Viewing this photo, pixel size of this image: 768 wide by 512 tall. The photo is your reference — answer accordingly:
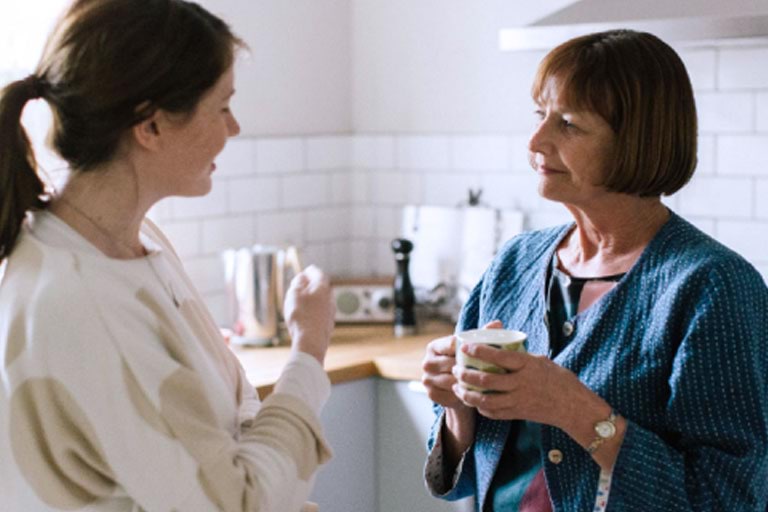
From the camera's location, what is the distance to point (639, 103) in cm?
181

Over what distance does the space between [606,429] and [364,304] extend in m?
1.89

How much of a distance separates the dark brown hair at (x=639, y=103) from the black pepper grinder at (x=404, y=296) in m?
1.61

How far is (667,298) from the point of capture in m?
1.76

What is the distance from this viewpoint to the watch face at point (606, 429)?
1.71 meters

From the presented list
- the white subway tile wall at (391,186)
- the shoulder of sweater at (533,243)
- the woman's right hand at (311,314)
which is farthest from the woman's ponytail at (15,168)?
the white subway tile wall at (391,186)

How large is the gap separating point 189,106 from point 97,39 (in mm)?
148

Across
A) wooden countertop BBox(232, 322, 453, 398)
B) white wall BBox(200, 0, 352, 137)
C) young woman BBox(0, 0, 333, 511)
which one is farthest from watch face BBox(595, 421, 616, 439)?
white wall BBox(200, 0, 352, 137)

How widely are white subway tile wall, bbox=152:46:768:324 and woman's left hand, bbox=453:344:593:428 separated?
1515mm

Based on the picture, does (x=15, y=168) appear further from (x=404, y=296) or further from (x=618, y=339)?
(x=404, y=296)

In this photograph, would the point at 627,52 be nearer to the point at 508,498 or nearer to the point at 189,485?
the point at 508,498

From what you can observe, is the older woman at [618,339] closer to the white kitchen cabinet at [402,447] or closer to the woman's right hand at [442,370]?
the woman's right hand at [442,370]

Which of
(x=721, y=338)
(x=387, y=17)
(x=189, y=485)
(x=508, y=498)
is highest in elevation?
(x=387, y=17)

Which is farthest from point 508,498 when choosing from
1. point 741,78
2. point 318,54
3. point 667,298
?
point 318,54

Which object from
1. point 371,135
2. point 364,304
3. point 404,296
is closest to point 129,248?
point 404,296
